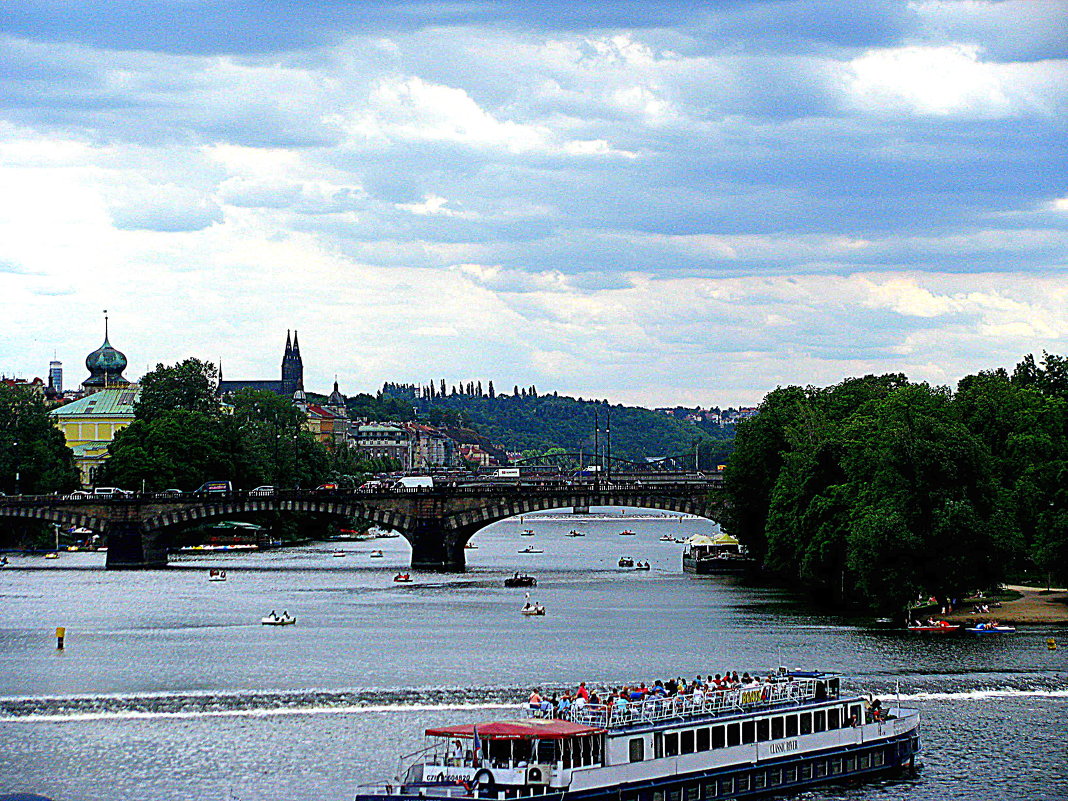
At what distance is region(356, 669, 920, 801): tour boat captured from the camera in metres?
51.7

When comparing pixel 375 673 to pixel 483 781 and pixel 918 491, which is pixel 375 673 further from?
pixel 918 491

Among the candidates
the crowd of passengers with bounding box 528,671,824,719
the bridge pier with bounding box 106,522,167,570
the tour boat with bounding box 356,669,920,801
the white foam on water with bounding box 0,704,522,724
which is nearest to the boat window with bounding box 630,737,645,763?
the tour boat with bounding box 356,669,920,801

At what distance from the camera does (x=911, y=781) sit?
2397 inches

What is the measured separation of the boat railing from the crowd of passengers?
33 mm

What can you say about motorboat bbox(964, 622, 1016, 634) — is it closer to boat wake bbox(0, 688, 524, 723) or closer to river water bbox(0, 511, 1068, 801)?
river water bbox(0, 511, 1068, 801)

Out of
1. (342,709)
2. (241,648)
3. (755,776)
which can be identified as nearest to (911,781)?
(755,776)

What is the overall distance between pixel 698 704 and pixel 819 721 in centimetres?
522

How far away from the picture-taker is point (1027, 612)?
104875mm

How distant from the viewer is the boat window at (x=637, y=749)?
180ft

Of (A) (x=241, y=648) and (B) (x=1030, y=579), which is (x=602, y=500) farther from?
(A) (x=241, y=648)

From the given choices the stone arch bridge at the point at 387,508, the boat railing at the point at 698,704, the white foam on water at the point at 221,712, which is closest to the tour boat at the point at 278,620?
the white foam on water at the point at 221,712

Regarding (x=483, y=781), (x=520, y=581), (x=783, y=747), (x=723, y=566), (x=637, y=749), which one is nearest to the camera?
(x=483, y=781)

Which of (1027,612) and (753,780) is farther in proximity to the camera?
(1027,612)

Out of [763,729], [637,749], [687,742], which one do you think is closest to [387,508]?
[763,729]
